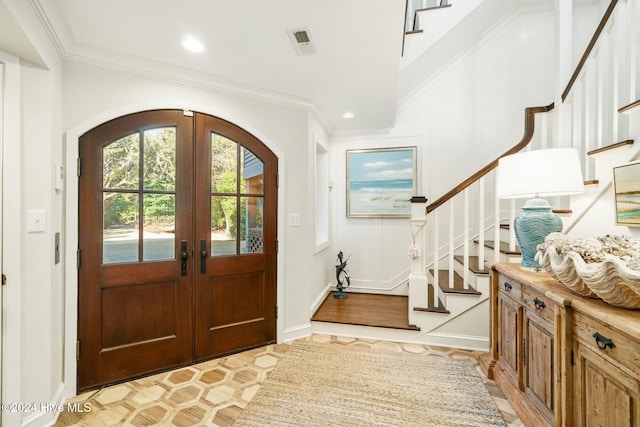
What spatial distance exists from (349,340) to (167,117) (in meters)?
2.59

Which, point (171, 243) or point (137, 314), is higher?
point (171, 243)

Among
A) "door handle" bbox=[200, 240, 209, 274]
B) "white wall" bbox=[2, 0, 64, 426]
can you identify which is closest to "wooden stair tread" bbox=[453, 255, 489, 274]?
"door handle" bbox=[200, 240, 209, 274]

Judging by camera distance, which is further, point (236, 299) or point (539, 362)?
point (236, 299)

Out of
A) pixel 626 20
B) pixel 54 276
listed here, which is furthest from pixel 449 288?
pixel 54 276

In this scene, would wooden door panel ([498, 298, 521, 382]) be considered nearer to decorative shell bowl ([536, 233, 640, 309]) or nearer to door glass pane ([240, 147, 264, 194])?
decorative shell bowl ([536, 233, 640, 309])

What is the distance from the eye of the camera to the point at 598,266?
108 centimetres

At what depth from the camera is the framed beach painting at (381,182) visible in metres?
3.78

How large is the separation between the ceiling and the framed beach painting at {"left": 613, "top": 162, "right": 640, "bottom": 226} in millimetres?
1496

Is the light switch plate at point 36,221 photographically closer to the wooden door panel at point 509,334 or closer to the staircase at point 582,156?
the staircase at point 582,156

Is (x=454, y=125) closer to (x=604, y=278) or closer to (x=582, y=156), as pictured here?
(x=582, y=156)

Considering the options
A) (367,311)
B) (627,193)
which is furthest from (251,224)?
(627,193)

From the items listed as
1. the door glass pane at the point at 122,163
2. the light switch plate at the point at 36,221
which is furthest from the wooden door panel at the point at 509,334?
the light switch plate at the point at 36,221

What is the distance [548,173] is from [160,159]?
8.73 ft

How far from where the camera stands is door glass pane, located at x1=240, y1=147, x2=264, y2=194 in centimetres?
260
